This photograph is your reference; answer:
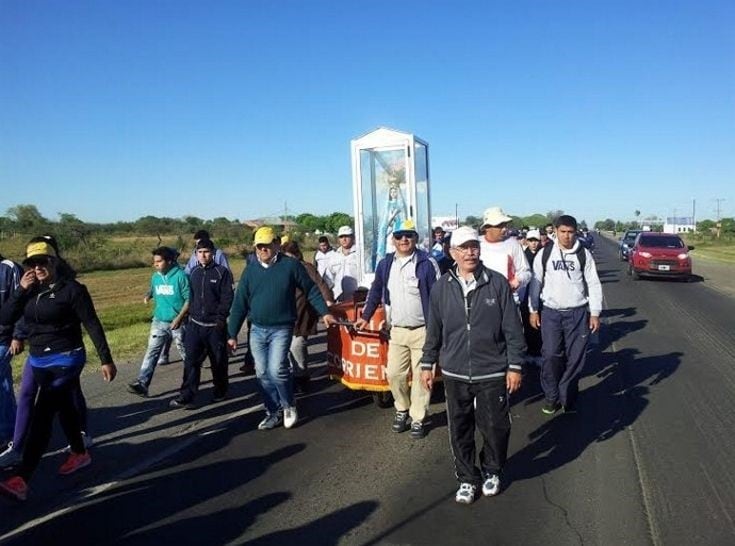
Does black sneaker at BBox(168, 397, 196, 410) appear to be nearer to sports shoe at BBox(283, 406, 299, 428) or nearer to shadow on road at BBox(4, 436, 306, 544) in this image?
sports shoe at BBox(283, 406, 299, 428)

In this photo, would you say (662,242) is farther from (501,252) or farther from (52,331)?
(52,331)

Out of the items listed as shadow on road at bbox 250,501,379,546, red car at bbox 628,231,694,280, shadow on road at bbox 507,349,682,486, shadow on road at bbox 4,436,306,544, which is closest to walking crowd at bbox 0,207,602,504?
shadow on road at bbox 507,349,682,486

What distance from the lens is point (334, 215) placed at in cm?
8106

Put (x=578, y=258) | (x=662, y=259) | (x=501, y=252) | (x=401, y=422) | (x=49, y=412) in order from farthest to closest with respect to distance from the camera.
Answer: (x=662, y=259), (x=501, y=252), (x=578, y=258), (x=401, y=422), (x=49, y=412)

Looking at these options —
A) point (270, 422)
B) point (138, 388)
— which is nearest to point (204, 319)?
point (138, 388)

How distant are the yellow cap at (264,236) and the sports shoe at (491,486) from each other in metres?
2.92

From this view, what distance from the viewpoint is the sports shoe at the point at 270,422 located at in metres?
6.06

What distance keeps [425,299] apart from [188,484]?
251 centimetres

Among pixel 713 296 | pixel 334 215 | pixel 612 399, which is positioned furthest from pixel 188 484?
pixel 334 215

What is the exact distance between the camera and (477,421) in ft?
14.3

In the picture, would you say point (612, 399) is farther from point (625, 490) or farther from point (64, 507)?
point (64, 507)

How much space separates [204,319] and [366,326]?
73.0 inches

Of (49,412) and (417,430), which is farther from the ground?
(49,412)

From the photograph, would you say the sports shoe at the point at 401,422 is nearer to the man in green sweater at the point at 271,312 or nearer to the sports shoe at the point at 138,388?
the man in green sweater at the point at 271,312
